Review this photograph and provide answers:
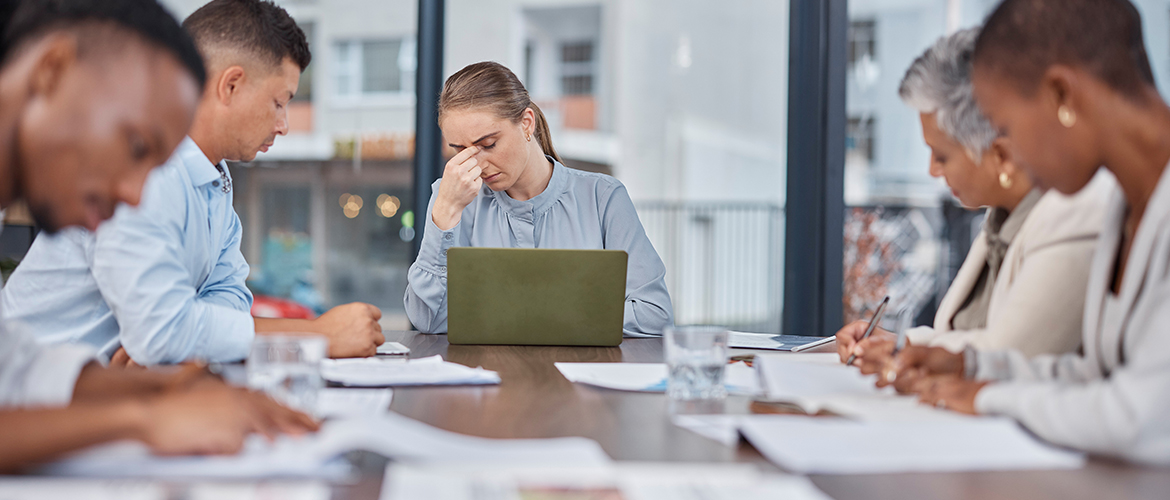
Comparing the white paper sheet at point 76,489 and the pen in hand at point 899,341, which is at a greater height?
the pen in hand at point 899,341

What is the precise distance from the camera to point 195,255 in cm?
133

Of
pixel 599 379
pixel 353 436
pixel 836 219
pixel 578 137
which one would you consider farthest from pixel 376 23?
pixel 353 436

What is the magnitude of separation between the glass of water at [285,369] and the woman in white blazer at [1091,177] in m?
0.64

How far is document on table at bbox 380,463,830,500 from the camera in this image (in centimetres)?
54

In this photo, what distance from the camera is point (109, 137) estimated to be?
68 cm

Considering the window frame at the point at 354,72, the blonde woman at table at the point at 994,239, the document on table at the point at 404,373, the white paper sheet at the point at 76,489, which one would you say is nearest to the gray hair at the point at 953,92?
the blonde woman at table at the point at 994,239

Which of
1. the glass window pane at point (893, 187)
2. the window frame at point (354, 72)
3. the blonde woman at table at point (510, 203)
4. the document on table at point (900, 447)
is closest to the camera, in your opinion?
the document on table at point (900, 447)

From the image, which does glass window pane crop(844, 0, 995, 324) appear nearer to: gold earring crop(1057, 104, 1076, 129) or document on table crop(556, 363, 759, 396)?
document on table crop(556, 363, 759, 396)

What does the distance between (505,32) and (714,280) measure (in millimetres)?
2516

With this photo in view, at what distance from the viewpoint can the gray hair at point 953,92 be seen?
115 cm

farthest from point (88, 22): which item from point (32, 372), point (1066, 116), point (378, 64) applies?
point (378, 64)

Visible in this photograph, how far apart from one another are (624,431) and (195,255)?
2.87 feet

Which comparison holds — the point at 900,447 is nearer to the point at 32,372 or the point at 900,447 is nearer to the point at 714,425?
the point at 714,425

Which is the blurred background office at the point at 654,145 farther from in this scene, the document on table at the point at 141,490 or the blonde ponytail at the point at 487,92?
the document on table at the point at 141,490
